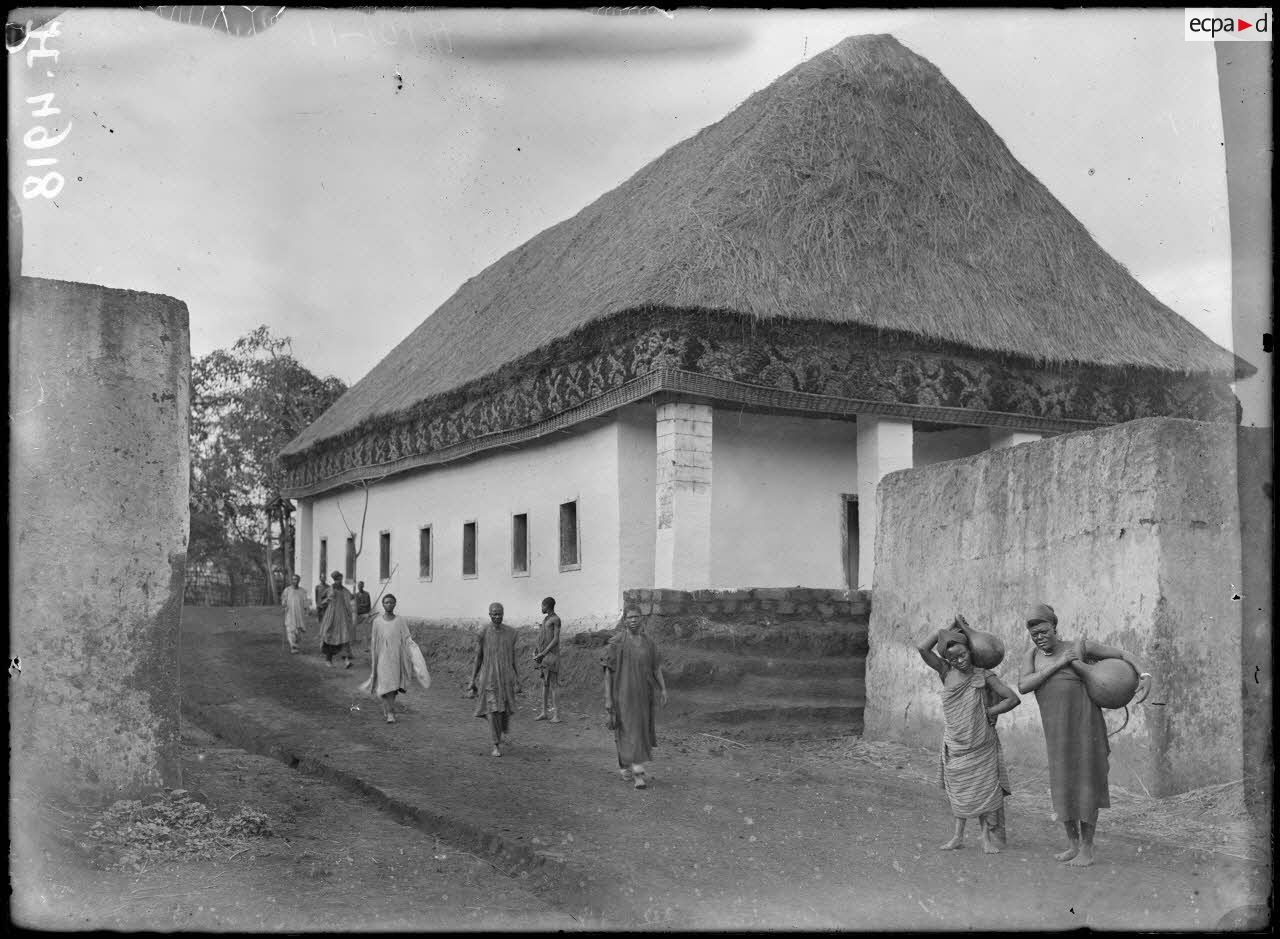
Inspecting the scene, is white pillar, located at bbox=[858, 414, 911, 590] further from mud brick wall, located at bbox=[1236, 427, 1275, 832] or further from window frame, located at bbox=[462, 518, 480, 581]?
mud brick wall, located at bbox=[1236, 427, 1275, 832]

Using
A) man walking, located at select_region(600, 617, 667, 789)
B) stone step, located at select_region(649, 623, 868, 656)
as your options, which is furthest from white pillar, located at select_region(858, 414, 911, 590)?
man walking, located at select_region(600, 617, 667, 789)

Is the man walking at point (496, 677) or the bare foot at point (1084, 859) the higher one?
the man walking at point (496, 677)

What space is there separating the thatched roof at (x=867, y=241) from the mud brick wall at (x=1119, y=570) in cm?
432

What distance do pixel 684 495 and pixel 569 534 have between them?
2.63m

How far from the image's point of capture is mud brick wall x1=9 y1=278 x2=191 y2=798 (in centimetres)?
676

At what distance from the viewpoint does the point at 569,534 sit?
53.1 ft

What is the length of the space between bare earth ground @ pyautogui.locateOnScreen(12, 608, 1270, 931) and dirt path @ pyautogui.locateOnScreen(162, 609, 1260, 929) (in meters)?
0.02

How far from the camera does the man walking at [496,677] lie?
35.2 ft

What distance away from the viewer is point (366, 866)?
6.86 m

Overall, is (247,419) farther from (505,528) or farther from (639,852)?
(639,852)

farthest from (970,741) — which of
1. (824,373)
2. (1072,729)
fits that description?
(824,373)

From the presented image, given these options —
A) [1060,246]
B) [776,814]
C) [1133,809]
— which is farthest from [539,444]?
[1133,809]

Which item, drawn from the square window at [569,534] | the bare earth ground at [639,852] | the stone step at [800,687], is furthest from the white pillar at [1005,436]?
the bare earth ground at [639,852]

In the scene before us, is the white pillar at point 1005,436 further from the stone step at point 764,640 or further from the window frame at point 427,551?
the window frame at point 427,551
